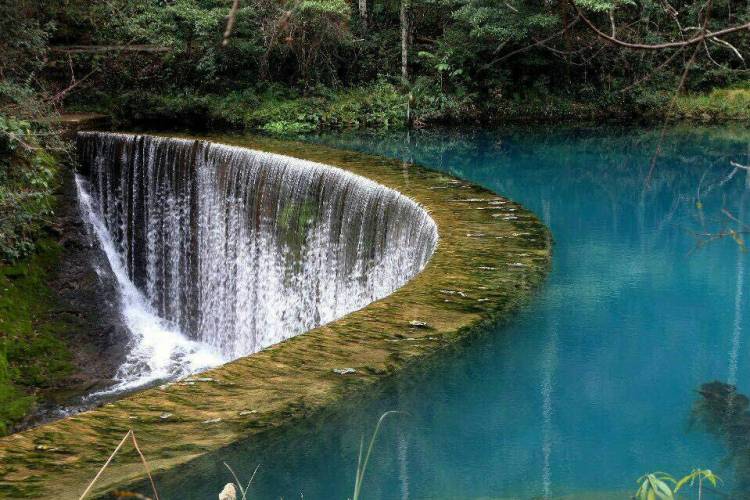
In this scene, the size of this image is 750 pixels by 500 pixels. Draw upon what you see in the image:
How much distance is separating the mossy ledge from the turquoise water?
5.1 inches

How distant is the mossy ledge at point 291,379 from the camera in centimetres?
297

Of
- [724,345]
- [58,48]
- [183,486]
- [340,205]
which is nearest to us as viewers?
[183,486]

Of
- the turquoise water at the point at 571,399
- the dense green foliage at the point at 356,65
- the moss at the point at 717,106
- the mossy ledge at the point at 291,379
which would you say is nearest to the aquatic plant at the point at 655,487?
the turquoise water at the point at 571,399

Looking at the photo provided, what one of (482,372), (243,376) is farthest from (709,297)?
(243,376)

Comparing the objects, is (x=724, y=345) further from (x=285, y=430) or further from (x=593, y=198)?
(x=593, y=198)

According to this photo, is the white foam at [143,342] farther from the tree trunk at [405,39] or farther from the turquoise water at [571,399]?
the tree trunk at [405,39]

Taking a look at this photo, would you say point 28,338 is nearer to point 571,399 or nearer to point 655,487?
point 571,399

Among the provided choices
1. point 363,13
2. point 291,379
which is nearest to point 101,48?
point 363,13

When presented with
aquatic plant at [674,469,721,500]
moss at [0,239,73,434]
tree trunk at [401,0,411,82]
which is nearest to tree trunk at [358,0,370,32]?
tree trunk at [401,0,411,82]

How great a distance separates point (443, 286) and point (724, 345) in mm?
2014

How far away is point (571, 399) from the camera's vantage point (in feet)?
13.8

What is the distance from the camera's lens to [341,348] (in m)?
4.21

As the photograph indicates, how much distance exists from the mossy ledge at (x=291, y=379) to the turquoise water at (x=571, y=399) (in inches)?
5.1

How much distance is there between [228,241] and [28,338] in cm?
278
